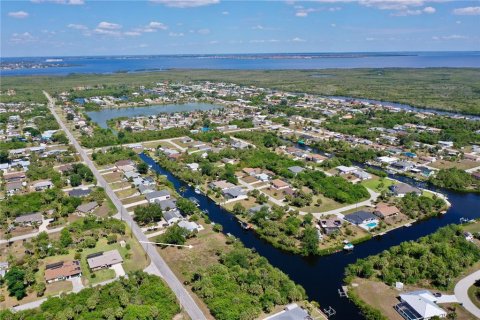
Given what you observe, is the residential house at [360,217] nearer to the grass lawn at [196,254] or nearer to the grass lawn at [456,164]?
the grass lawn at [196,254]

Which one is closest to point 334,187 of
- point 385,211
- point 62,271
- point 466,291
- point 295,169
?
point 385,211

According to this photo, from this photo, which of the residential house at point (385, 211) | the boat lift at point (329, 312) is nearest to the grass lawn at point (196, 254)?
the boat lift at point (329, 312)

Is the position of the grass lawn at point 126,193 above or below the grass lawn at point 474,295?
above

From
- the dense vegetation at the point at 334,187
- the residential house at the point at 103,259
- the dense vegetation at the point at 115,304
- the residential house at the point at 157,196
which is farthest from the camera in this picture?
the dense vegetation at the point at 334,187

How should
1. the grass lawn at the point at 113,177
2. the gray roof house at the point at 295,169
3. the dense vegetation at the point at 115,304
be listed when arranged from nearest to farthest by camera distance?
the dense vegetation at the point at 115,304
the grass lawn at the point at 113,177
the gray roof house at the point at 295,169

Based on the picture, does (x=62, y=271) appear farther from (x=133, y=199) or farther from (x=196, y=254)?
(x=133, y=199)

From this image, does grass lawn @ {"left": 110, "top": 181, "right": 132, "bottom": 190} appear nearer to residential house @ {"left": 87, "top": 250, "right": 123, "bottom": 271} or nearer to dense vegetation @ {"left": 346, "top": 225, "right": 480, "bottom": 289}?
residential house @ {"left": 87, "top": 250, "right": 123, "bottom": 271}

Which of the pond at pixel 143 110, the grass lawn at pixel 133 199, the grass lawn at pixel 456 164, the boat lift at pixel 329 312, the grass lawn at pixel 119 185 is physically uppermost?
the pond at pixel 143 110

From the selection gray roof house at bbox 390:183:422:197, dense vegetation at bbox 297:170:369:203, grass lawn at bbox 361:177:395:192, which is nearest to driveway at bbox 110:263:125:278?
dense vegetation at bbox 297:170:369:203
